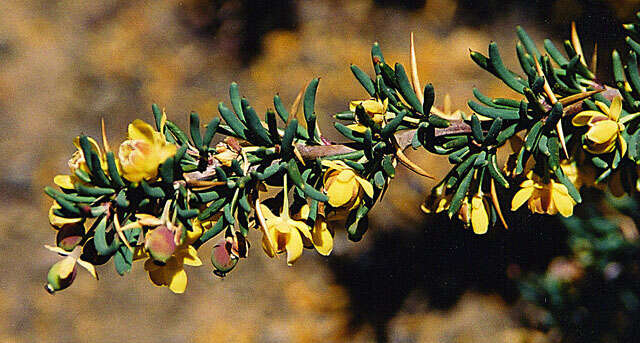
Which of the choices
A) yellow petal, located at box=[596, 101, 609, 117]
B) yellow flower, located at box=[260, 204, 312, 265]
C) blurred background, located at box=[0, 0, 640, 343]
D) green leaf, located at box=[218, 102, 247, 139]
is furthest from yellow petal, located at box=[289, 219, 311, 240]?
blurred background, located at box=[0, 0, 640, 343]

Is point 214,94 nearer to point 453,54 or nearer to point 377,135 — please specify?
point 453,54

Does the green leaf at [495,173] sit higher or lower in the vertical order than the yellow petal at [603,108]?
lower

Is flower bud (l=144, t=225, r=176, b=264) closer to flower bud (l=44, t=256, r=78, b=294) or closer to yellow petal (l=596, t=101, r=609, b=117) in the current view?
flower bud (l=44, t=256, r=78, b=294)

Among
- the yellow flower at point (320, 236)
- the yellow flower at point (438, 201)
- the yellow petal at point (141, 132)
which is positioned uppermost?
the yellow petal at point (141, 132)

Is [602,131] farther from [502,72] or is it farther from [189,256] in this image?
[189,256]

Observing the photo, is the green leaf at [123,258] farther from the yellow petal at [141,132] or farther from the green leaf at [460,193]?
the green leaf at [460,193]

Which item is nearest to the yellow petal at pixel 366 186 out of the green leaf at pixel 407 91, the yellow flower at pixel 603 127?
the green leaf at pixel 407 91
